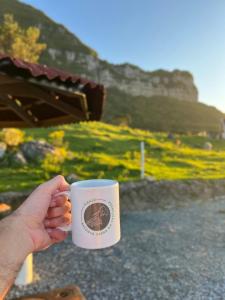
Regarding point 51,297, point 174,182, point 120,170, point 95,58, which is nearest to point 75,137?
point 120,170

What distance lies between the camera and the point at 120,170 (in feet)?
38.3

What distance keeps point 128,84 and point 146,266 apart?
82.6 metres

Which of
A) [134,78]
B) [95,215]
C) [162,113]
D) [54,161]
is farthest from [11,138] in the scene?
[134,78]

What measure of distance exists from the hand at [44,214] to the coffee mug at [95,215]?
0.36 ft

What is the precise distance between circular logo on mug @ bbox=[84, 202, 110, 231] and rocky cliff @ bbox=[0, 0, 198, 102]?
70.2 m

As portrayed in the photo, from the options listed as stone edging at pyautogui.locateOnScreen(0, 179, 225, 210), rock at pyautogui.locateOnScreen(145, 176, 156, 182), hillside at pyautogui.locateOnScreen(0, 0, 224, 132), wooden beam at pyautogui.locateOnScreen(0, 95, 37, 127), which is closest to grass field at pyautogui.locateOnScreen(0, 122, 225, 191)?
rock at pyautogui.locateOnScreen(145, 176, 156, 182)

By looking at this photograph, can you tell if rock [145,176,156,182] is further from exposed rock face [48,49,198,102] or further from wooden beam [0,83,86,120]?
exposed rock face [48,49,198,102]

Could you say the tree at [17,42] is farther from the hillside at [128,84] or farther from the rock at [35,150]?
the hillside at [128,84]

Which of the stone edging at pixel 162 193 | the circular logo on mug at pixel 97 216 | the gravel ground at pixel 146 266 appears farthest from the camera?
the stone edging at pixel 162 193

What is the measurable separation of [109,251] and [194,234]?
6.41ft

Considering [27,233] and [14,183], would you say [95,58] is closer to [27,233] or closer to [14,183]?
[14,183]

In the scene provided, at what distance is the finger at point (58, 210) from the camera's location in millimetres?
1363

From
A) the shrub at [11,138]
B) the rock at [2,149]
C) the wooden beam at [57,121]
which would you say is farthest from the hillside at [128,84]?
the wooden beam at [57,121]

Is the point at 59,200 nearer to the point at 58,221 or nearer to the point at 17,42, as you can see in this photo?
the point at 58,221
